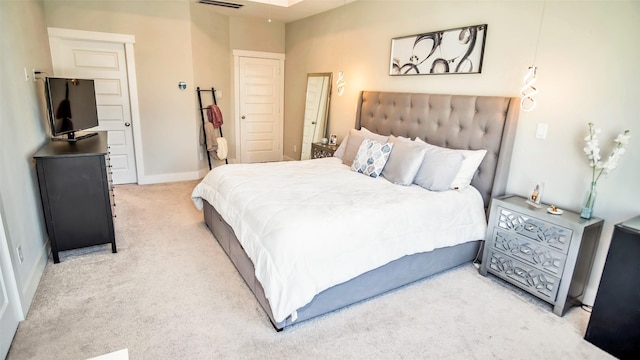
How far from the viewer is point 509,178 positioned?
3.06 metres

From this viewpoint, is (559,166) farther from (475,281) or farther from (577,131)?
(475,281)

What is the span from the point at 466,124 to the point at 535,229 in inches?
44.5

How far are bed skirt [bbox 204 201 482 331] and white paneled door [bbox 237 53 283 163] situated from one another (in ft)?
10.9

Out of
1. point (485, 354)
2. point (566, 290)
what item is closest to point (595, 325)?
point (566, 290)

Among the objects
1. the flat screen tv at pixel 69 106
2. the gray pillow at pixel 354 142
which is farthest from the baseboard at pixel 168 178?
the gray pillow at pixel 354 142

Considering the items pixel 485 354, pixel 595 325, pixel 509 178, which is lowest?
pixel 485 354

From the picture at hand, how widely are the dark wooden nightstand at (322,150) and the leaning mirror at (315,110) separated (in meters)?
0.31

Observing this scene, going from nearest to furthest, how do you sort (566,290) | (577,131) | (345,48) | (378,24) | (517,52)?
(566,290), (577,131), (517,52), (378,24), (345,48)

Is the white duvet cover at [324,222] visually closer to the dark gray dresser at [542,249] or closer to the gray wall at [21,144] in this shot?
the dark gray dresser at [542,249]

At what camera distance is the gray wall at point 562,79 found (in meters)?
2.33

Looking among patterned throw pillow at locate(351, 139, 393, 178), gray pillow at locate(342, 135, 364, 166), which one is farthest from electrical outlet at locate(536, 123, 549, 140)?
gray pillow at locate(342, 135, 364, 166)

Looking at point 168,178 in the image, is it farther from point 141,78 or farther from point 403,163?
point 403,163

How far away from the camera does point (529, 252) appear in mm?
2615

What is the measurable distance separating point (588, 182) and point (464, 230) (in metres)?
0.94
